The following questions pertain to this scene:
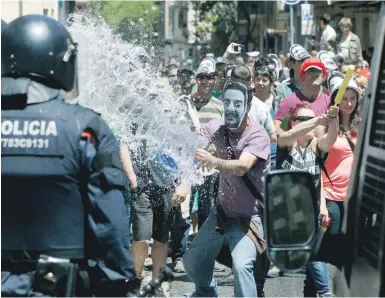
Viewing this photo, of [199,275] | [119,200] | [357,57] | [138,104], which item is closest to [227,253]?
[199,275]

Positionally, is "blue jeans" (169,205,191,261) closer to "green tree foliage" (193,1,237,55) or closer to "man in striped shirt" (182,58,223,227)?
"man in striped shirt" (182,58,223,227)

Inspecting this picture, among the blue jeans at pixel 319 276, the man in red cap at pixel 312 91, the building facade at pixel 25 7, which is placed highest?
the building facade at pixel 25 7

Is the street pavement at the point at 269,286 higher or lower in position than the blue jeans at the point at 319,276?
lower

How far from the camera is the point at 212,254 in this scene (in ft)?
21.3

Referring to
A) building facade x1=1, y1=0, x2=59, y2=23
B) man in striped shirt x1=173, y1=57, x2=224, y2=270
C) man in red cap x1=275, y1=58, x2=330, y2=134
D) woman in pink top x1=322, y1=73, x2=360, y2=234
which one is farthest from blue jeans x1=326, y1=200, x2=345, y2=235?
building facade x1=1, y1=0, x2=59, y2=23

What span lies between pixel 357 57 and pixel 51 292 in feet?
42.5

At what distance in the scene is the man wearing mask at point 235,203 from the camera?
6344mm

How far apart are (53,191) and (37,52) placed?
55cm

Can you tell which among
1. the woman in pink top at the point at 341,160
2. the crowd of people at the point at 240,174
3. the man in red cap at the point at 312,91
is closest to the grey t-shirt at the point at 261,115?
the crowd of people at the point at 240,174

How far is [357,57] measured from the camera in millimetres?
16391

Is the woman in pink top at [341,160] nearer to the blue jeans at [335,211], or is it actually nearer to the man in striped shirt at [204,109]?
the blue jeans at [335,211]

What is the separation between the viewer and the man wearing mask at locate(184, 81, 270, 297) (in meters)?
6.34

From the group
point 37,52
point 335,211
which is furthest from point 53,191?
point 335,211

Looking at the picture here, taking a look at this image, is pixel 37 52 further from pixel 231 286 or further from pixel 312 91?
pixel 312 91
